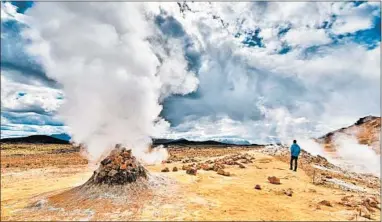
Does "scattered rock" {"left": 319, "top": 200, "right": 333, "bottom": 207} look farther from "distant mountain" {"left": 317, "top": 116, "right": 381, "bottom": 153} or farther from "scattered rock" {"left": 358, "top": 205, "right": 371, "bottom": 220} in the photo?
"distant mountain" {"left": 317, "top": 116, "right": 381, "bottom": 153}

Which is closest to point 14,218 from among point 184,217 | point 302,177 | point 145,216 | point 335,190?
point 145,216

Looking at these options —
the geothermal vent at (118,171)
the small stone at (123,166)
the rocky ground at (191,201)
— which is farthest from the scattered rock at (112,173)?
the rocky ground at (191,201)

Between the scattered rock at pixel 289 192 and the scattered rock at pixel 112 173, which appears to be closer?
the scattered rock at pixel 112 173

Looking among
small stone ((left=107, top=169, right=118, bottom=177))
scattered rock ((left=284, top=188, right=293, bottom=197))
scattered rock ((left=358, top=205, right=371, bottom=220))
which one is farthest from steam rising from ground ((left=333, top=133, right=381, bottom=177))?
small stone ((left=107, top=169, right=118, bottom=177))

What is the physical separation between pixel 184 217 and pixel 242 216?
2554mm

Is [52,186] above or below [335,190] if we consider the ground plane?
below

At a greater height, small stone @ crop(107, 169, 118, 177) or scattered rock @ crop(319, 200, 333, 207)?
small stone @ crop(107, 169, 118, 177)

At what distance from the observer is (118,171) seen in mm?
20000

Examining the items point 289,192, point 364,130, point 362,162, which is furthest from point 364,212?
point 364,130

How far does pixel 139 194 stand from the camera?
1905 centimetres

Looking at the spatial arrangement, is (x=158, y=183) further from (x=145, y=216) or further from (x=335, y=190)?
(x=335, y=190)

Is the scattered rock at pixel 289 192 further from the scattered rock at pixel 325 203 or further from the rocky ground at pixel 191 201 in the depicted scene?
the scattered rock at pixel 325 203

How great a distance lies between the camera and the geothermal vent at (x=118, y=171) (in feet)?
64.6

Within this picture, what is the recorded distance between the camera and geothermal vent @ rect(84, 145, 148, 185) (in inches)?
776
